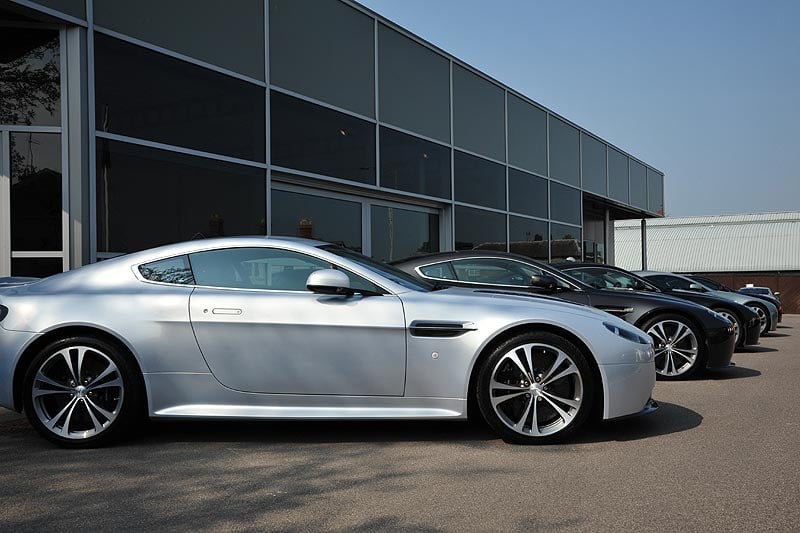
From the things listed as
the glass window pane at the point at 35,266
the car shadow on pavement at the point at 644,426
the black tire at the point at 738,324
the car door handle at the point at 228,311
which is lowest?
the car shadow on pavement at the point at 644,426

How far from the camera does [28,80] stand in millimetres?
7070

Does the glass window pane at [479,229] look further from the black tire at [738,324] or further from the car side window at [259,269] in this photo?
the car side window at [259,269]

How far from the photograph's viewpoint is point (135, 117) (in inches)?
303

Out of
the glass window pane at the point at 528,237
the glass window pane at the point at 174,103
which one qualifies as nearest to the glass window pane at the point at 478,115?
the glass window pane at the point at 528,237

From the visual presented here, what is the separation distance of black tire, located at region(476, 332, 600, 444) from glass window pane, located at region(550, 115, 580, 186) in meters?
14.3

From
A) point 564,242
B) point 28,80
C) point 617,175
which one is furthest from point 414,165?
point 617,175

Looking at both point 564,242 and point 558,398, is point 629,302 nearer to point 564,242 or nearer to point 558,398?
point 558,398

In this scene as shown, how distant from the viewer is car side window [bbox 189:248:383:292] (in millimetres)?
4688

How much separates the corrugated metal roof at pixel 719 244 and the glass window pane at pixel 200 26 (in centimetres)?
4732

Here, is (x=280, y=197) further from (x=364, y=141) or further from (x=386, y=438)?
(x=386, y=438)

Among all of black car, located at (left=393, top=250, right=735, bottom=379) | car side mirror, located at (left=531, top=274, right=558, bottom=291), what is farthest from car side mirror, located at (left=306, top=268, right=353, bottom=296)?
car side mirror, located at (left=531, top=274, right=558, bottom=291)

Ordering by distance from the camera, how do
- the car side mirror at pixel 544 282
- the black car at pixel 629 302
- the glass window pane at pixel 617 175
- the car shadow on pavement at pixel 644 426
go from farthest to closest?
the glass window pane at pixel 617 175, the black car at pixel 629 302, the car side mirror at pixel 544 282, the car shadow on pavement at pixel 644 426

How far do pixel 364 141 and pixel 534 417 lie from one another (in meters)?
7.67

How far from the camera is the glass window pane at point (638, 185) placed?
24.9m
